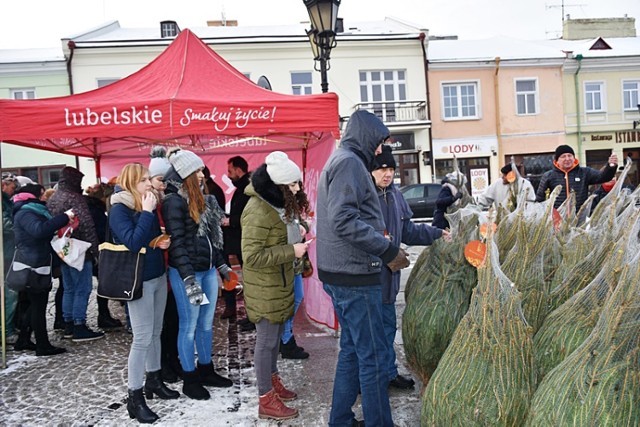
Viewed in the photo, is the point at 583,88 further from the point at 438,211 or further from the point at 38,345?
the point at 38,345

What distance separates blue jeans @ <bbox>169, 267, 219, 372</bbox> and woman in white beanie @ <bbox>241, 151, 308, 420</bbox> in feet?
1.60

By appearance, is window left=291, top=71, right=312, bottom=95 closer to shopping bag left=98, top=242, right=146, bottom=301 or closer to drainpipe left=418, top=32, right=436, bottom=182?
drainpipe left=418, top=32, right=436, bottom=182

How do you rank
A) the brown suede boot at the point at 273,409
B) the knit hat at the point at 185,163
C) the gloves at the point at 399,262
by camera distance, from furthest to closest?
the knit hat at the point at 185,163, the brown suede boot at the point at 273,409, the gloves at the point at 399,262

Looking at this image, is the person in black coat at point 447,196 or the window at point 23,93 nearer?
the person in black coat at point 447,196

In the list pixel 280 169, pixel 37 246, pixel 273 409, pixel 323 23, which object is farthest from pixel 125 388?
pixel 323 23

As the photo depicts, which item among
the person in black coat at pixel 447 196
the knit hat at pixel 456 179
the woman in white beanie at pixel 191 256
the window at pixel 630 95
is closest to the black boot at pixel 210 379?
the woman in white beanie at pixel 191 256

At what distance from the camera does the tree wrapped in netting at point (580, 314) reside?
7.65ft

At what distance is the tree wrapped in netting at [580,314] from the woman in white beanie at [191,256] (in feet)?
6.69

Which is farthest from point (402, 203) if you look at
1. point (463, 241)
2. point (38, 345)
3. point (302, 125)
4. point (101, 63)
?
point (101, 63)

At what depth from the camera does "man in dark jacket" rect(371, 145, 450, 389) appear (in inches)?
128

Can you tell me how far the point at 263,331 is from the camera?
329 centimetres

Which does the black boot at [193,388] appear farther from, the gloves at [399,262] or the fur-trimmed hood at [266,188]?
the gloves at [399,262]

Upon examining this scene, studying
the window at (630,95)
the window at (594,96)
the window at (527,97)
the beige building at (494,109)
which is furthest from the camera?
the window at (630,95)

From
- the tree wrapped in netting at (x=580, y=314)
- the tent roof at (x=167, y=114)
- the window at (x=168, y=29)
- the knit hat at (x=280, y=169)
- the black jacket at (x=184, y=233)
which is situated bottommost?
the tree wrapped in netting at (x=580, y=314)
